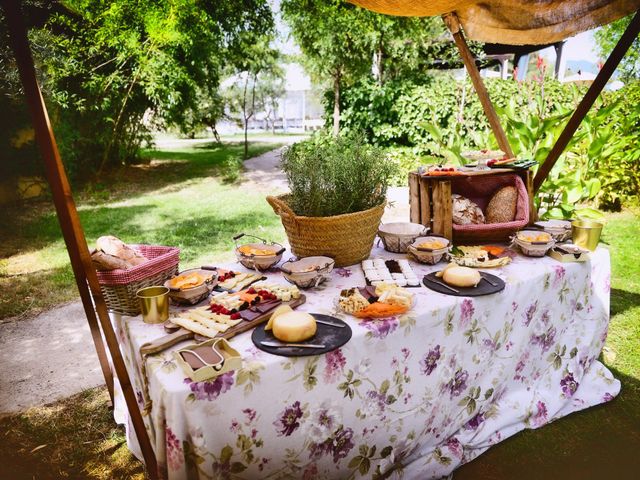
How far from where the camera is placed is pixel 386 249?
91.8 inches

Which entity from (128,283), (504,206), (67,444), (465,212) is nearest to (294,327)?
(128,283)

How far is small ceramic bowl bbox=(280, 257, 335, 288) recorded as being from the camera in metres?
1.75

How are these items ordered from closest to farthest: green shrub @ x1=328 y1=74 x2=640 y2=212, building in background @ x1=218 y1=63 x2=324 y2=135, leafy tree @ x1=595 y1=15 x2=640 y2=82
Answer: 1. green shrub @ x1=328 y1=74 x2=640 y2=212
2. leafy tree @ x1=595 y1=15 x2=640 y2=82
3. building in background @ x1=218 y1=63 x2=324 y2=135

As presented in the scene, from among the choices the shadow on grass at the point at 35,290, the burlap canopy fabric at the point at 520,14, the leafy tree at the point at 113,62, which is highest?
the leafy tree at the point at 113,62

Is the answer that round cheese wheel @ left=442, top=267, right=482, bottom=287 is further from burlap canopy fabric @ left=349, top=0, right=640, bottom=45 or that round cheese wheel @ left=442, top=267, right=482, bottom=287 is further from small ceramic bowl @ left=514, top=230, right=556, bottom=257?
burlap canopy fabric @ left=349, top=0, right=640, bottom=45

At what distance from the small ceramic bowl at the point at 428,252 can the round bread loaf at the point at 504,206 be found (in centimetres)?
45

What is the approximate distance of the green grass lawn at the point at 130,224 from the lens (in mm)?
4309

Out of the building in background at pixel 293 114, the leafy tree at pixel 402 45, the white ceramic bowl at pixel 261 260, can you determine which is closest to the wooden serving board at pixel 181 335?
the white ceramic bowl at pixel 261 260

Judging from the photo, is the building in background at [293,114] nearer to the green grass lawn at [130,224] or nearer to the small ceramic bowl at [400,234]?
the green grass lawn at [130,224]

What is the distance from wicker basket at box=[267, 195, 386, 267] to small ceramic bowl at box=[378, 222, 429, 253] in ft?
0.69

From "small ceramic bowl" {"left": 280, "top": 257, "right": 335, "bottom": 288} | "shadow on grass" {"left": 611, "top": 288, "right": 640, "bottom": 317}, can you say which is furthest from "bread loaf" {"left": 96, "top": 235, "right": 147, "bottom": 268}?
"shadow on grass" {"left": 611, "top": 288, "right": 640, "bottom": 317}

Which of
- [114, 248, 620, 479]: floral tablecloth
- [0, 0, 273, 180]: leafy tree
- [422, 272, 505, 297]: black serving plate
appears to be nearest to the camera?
[114, 248, 620, 479]: floral tablecloth

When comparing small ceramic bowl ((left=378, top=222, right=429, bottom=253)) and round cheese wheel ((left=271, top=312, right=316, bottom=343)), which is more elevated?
small ceramic bowl ((left=378, top=222, right=429, bottom=253))

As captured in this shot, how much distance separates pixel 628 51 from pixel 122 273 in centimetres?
1822
